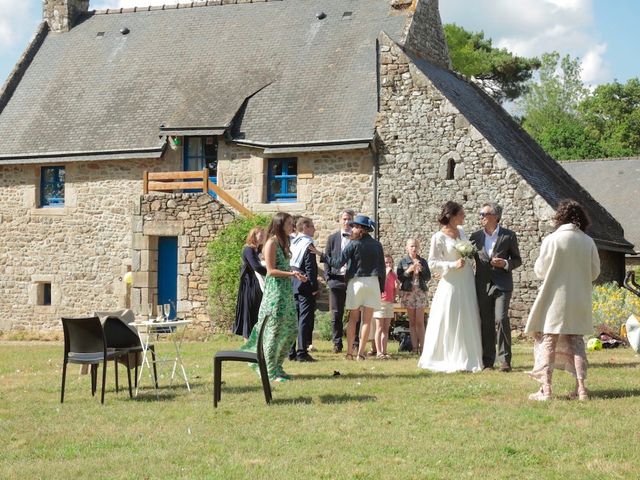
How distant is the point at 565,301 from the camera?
29.3 feet

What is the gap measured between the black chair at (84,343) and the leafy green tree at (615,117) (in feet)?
126

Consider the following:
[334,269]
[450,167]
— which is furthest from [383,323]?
[450,167]

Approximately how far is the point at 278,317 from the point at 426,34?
1485cm

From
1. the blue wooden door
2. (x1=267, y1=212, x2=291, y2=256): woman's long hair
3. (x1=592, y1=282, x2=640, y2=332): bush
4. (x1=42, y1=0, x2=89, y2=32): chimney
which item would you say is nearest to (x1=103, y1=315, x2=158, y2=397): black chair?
(x1=267, y1=212, x2=291, y2=256): woman's long hair

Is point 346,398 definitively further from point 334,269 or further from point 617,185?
point 617,185

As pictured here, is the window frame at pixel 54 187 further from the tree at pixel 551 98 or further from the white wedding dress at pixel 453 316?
the tree at pixel 551 98

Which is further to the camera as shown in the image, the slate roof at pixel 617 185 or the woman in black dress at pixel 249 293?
the slate roof at pixel 617 185

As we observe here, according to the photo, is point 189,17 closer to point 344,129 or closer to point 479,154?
point 344,129

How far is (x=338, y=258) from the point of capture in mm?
13930

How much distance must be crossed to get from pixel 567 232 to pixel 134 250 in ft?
46.3

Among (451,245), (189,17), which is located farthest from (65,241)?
(451,245)

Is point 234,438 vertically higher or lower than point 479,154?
lower

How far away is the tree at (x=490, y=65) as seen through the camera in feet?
145

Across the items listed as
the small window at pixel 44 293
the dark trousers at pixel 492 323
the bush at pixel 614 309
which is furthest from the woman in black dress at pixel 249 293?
the small window at pixel 44 293
